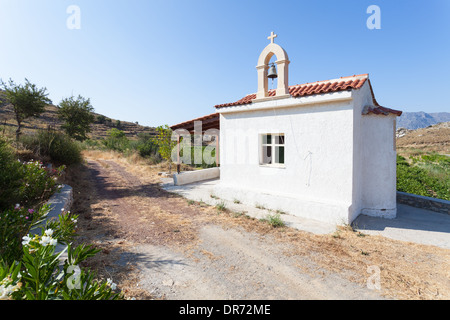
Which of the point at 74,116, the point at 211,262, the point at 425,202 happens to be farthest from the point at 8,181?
the point at 74,116

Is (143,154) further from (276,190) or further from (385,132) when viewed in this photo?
(385,132)

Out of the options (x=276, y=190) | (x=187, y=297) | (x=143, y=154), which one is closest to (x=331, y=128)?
(x=276, y=190)

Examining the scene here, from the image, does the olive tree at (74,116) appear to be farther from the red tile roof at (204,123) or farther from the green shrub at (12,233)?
the green shrub at (12,233)

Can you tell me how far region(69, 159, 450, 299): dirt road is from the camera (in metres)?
3.50

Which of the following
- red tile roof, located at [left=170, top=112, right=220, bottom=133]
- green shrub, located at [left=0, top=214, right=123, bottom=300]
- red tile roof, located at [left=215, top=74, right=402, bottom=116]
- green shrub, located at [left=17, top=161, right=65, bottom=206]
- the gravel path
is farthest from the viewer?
red tile roof, located at [left=170, top=112, right=220, bottom=133]

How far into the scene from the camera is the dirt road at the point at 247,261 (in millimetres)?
3498

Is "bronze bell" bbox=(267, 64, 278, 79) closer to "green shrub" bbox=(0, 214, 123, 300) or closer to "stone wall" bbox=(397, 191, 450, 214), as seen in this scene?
"stone wall" bbox=(397, 191, 450, 214)

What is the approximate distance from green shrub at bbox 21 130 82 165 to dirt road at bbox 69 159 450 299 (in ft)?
23.1

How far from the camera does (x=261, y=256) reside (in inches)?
183

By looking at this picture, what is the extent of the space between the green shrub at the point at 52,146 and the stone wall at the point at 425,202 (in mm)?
16169

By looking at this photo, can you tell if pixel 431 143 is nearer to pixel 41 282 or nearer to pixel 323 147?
pixel 323 147

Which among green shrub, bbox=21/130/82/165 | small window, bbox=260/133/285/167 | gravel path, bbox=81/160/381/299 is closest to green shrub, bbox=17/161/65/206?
gravel path, bbox=81/160/381/299

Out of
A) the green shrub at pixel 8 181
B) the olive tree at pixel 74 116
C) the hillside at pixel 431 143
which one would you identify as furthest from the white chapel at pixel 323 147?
the hillside at pixel 431 143

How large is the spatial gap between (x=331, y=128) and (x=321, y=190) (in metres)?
1.92
